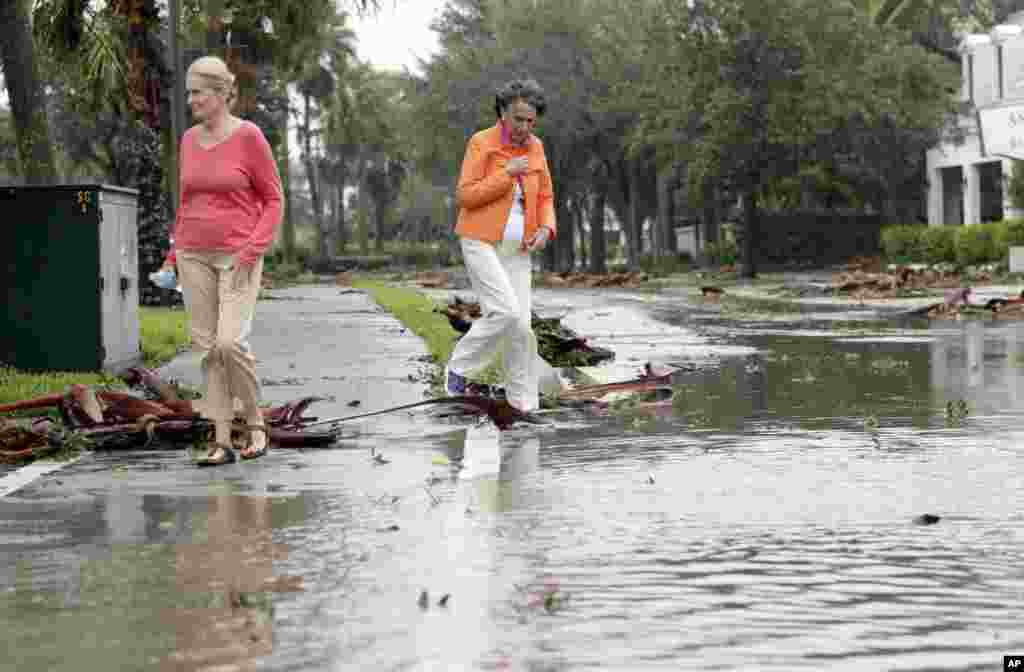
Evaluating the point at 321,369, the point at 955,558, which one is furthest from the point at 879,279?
the point at 955,558

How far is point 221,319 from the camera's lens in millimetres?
10586

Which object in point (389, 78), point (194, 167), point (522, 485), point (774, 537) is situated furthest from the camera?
point (389, 78)

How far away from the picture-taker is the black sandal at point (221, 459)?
10.4 meters

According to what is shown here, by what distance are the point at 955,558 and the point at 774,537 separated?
737mm

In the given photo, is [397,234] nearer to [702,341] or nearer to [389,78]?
[389,78]

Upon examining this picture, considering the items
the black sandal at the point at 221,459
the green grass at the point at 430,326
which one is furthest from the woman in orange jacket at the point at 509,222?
the black sandal at the point at 221,459

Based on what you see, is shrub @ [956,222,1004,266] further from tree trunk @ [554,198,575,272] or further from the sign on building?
tree trunk @ [554,198,575,272]

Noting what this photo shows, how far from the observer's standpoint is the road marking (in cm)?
965

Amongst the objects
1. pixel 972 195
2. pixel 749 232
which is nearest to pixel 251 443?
pixel 749 232

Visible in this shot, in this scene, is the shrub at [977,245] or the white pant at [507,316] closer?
the white pant at [507,316]

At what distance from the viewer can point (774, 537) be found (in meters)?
7.70

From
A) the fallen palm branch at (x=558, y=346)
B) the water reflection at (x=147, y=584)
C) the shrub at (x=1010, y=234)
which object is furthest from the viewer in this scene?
the shrub at (x=1010, y=234)

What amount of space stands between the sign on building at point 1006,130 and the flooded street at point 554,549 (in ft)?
86.9

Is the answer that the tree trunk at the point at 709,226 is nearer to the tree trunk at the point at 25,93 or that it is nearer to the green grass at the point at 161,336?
the green grass at the point at 161,336
